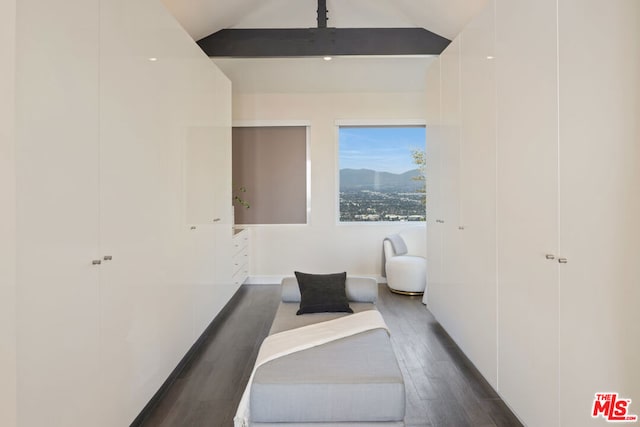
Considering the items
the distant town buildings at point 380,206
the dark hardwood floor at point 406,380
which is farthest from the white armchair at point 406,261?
the dark hardwood floor at point 406,380

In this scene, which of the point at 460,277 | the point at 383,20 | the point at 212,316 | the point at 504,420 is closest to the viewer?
the point at 504,420

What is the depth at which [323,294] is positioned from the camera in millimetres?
3074

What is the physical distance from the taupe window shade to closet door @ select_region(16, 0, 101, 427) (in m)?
3.91

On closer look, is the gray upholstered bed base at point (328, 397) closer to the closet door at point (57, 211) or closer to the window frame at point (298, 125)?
the closet door at point (57, 211)

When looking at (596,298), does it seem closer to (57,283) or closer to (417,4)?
(57,283)

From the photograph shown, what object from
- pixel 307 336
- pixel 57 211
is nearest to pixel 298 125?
pixel 307 336

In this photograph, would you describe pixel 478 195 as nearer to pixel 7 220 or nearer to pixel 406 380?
pixel 406 380

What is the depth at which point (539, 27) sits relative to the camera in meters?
1.87

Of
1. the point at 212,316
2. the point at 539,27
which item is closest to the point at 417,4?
the point at 539,27

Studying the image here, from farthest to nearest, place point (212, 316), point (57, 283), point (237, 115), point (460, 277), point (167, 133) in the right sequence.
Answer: point (237, 115)
point (212, 316)
point (460, 277)
point (167, 133)
point (57, 283)

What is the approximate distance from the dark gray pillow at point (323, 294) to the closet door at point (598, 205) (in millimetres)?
1599

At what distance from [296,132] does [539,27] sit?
13.2ft

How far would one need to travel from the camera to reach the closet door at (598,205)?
139 cm

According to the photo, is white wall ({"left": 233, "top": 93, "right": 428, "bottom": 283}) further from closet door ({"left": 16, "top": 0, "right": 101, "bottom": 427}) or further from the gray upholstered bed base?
closet door ({"left": 16, "top": 0, "right": 101, "bottom": 427})
